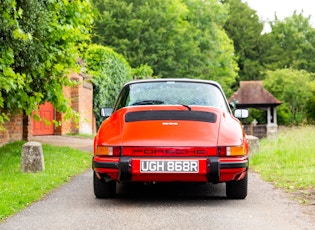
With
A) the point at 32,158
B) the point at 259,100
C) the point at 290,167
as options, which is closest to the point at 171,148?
the point at 32,158

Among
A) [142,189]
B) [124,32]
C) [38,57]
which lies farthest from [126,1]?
[142,189]

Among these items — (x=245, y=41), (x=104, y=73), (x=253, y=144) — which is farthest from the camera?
(x=245, y=41)

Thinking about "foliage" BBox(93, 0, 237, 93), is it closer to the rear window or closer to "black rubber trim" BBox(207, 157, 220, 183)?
the rear window

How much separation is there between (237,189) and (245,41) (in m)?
61.1

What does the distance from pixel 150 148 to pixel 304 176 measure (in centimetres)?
407

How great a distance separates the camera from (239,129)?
6965mm

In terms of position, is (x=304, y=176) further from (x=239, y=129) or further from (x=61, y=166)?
(x=61, y=166)

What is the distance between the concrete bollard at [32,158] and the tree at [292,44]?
2237 inches

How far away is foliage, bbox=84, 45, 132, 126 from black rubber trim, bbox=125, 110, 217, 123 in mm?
17305

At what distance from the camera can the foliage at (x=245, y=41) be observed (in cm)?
6575

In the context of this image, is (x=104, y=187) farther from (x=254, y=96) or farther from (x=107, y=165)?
(x=254, y=96)

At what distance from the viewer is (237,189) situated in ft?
23.3

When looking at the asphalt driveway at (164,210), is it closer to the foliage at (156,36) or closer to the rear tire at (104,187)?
the rear tire at (104,187)

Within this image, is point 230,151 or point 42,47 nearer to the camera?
point 230,151
